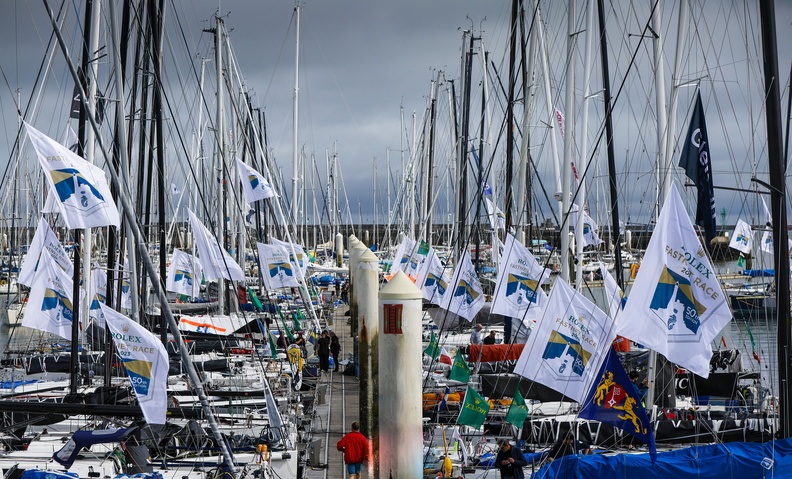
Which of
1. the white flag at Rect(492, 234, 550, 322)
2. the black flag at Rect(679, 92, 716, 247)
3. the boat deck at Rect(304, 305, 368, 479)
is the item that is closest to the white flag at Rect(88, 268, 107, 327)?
the boat deck at Rect(304, 305, 368, 479)

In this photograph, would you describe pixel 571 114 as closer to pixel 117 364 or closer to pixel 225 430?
pixel 225 430

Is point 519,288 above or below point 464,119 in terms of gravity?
below

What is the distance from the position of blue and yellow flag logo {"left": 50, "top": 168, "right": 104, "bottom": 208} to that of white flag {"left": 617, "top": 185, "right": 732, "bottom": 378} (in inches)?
311

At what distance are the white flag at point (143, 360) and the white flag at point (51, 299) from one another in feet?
16.1

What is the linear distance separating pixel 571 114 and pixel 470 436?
25.0ft

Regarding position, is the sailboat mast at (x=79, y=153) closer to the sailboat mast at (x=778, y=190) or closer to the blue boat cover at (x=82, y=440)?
the blue boat cover at (x=82, y=440)

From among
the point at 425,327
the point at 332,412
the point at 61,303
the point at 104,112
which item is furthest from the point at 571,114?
the point at 425,327

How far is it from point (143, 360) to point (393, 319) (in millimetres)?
3750

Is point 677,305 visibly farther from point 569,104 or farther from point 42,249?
point 42,249

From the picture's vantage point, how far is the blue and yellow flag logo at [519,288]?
20.9m

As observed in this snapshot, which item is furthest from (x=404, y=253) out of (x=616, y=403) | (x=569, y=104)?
(x=616, y=403)

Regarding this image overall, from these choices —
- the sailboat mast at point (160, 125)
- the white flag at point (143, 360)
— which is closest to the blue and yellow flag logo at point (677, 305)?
the white flag at point (143, 360)

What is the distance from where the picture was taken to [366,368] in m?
19.3

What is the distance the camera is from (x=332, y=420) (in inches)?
790
